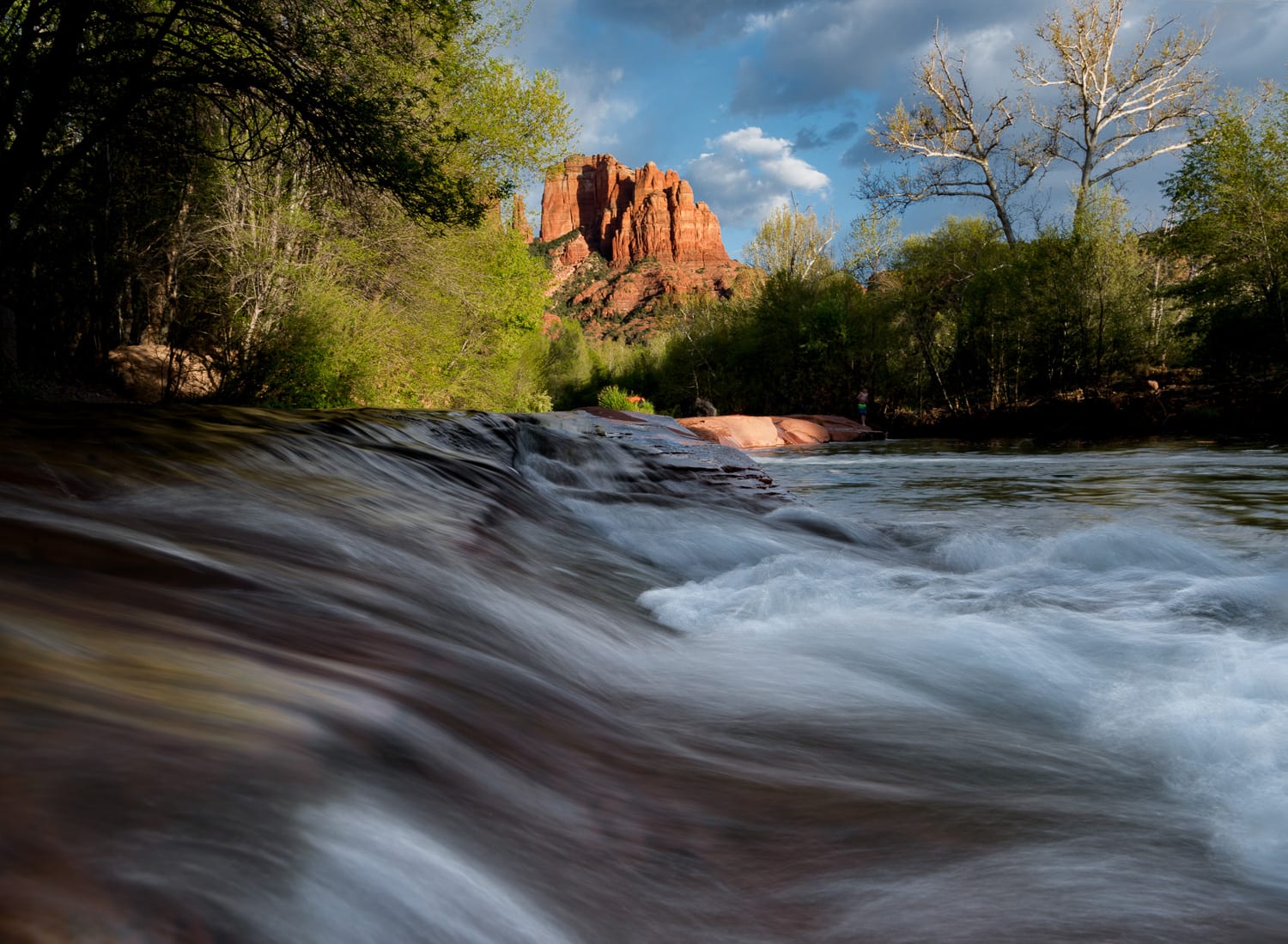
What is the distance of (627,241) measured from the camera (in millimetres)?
143875

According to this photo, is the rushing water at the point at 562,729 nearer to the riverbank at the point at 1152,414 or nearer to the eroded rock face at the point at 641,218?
the riverbank at the point at 1152,414

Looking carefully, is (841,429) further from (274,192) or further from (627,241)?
(627,241)

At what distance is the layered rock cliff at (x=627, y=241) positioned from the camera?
132000 millimetres

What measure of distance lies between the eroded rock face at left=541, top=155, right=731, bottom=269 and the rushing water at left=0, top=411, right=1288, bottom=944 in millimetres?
141465

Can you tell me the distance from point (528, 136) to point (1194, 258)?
18307mm

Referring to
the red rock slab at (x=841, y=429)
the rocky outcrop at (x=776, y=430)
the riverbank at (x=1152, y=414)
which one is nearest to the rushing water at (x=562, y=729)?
the riverbank at (x=1152, y=414)

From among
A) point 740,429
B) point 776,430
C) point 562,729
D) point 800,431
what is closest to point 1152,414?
point 800,431

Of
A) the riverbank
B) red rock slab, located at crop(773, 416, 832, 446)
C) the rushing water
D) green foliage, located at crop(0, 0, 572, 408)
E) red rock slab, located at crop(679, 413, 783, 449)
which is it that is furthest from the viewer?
red rock slab, located at crop(773, 416, 832, 446)

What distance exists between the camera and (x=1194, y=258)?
2166cm

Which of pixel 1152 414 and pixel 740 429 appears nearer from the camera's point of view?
pixel 1152 414

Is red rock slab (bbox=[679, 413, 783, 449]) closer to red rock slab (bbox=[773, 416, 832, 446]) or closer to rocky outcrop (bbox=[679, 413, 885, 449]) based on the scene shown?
rocky outcrop (bbox=[679, 413, 885, 449])

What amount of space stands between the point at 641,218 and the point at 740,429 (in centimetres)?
12702

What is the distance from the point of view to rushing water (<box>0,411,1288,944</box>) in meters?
1.16

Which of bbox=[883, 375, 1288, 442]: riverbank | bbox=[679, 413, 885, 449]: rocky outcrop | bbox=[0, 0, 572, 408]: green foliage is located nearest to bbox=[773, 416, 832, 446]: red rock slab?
bbox=[679, 413, 885, 449]: rocky outcrop
